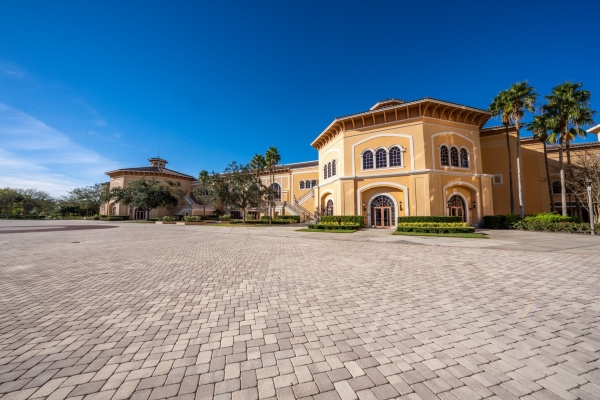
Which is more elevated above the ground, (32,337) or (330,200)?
(330,200)

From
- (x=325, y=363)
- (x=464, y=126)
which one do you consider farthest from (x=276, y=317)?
(x=464, y=126)

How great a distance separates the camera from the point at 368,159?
2489 centimetres

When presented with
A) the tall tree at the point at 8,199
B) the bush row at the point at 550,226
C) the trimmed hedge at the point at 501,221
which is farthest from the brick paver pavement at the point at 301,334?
the tall tree at the point at 8,199

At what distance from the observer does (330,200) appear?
28984 mm

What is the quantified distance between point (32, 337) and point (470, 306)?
7238 millimetres

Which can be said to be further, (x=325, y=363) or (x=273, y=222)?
(x=273, y=222)

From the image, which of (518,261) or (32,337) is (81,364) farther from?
(518,261)

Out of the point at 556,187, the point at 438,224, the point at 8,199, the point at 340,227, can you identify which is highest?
the point at 8,199

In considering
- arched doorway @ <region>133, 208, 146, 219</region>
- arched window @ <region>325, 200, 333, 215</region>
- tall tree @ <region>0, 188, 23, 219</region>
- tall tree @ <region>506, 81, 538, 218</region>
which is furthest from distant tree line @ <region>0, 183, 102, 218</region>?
tall tree @ <region>506, 81, 538, 218</region>

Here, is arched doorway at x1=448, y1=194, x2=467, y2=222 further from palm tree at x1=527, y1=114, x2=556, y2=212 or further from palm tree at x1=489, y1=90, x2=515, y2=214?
palm tree at x1=527, y1=114, x2=556, y2=212

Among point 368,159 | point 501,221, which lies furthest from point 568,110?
point 368,159

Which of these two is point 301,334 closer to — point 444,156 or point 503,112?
point 444,156

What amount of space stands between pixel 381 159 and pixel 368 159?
133 centimetres

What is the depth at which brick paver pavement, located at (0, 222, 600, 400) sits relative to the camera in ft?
7.89
